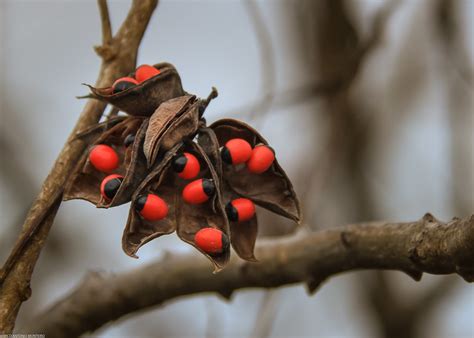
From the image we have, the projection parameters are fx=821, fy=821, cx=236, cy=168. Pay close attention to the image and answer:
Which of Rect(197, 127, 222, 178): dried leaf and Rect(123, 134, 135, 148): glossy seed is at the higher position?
Rect(123, 134, 135, 148): glossy seed

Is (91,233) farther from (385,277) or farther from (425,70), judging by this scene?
(425,70)

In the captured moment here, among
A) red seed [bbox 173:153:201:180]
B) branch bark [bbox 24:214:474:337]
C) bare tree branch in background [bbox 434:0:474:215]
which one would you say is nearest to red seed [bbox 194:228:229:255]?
red seed [bbox 173:153:201:180]

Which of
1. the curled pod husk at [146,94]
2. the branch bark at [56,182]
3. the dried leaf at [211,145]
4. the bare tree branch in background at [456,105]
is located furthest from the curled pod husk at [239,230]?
the bare tree branch in background at [456,105]

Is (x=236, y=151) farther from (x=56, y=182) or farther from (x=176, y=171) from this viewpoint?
(x=56, y=182)

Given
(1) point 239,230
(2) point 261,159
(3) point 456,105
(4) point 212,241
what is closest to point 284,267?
(1) point 239,230

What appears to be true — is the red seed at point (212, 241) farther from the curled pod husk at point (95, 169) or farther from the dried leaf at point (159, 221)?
the curled pod husk at point (95, 169)

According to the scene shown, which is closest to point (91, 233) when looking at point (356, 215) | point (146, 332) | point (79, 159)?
point (146, 332)

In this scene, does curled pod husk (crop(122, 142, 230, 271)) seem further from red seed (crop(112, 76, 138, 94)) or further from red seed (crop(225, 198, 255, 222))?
red seed (crop(112, 76, 138, 94))
